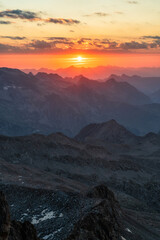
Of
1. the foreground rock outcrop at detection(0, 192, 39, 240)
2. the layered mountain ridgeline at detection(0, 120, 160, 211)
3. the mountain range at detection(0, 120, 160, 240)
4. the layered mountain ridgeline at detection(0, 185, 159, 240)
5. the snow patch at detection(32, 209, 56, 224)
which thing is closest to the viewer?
the foreground rock outcrop at detection(0, 192, 39, 240)

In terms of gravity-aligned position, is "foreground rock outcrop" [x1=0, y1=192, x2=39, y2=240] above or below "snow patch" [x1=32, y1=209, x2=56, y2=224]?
above

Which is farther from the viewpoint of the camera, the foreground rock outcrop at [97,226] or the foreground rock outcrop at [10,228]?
the foreground rock outcrop at [97,226]

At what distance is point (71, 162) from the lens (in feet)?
→ 411

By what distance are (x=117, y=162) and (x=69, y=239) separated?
108m

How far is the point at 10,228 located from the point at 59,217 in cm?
1337

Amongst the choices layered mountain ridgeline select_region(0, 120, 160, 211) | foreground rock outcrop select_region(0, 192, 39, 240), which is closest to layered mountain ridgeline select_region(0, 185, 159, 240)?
foreground rock outcrop select_region(0, 192, 39, 240)

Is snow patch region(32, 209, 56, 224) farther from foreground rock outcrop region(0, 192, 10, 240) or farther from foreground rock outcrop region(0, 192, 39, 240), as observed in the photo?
foreground rock outcrop region(0, 192, 10, 240)

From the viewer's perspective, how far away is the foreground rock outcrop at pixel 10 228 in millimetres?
23038

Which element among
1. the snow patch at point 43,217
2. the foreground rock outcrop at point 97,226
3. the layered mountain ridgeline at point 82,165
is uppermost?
the foreground rock outcrop at point 97,226

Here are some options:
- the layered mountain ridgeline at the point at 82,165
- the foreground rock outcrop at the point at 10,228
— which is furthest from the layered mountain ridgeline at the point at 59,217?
the layered mountain ridgeline at the point at 82,165

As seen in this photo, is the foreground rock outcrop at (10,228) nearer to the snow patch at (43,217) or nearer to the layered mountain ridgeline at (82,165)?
the snow patch at (43,217)

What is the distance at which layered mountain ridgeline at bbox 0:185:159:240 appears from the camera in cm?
2778

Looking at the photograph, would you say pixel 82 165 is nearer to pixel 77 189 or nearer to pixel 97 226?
pixel 77 189

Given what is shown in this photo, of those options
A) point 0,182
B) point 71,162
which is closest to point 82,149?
point 71,162
